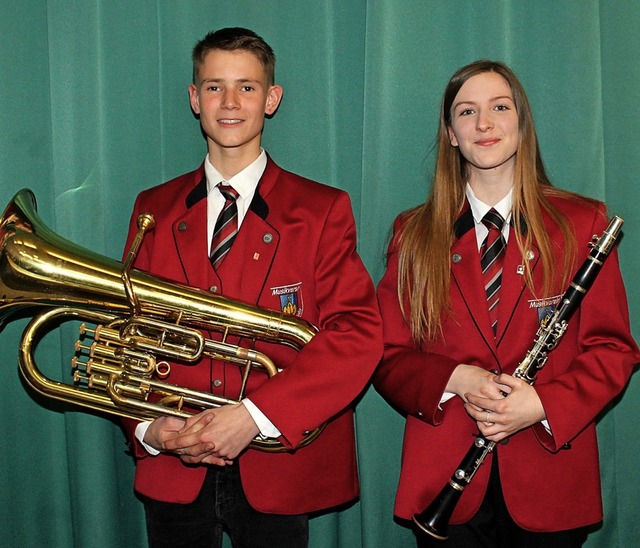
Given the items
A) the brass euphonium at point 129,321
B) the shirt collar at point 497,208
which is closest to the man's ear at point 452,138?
the shirt collar at point 497,208

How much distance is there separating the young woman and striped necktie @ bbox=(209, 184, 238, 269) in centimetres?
46

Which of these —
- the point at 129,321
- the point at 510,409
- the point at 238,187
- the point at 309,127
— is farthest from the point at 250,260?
the point at 510,409

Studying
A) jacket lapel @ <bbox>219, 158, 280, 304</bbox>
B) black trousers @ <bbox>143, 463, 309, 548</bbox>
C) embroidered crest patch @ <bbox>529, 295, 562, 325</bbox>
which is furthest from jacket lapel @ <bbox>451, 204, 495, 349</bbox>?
black trousers @ <bbox>143, 463, 309, 548</bbox>

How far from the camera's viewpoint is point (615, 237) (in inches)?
80.6

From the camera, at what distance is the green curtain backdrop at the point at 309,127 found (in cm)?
261

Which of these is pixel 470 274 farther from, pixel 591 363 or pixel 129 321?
pixel 129 321

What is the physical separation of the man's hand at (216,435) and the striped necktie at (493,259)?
0.70 meters

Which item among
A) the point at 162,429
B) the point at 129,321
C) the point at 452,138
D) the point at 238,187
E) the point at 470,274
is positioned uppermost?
the point at 452,138

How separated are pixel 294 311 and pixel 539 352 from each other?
2.13 feet

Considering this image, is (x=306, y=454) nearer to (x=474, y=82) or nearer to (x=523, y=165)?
(x=523, y=165)

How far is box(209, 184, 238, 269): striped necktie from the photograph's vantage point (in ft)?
7.35

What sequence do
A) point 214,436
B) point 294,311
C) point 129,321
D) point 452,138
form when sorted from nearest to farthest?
point 214,436 < point 129,321 < point 294,311 < point 452,138

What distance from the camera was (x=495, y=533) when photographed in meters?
2.15

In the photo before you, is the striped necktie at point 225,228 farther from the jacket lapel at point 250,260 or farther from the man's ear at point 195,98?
the man's ear at point 195,98
